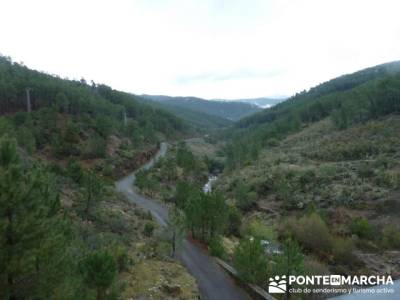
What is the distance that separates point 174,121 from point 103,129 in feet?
251

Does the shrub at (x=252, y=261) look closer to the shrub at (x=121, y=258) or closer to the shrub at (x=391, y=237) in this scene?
the shrub at (x=121, y=258)

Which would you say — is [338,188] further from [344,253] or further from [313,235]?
[344,253]

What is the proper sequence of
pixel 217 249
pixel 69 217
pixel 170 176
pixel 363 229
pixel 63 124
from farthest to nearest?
pixel 63 124
pixel 170 176
pixel 363 229
pixel 217 249
pixel 69 217

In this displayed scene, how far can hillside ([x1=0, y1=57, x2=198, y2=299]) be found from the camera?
452 inches

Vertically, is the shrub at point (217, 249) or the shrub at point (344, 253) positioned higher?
the shrub at point (217, 249)

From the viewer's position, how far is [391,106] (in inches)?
3359

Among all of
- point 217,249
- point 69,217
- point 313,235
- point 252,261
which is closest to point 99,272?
point 252,261

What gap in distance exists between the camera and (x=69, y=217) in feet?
85.0

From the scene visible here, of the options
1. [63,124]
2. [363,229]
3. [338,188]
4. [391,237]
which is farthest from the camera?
[63,124]

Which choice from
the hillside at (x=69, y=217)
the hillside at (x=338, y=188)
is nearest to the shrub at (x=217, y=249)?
the hillside at (x=69, y=217)

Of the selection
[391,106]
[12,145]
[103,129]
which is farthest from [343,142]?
[12,145]

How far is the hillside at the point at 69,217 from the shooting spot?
11.5 m

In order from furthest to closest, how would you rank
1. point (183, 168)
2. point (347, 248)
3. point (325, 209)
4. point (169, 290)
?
point (183, 168)
point (325, 209)
point (347, 248)
point (169, 290)

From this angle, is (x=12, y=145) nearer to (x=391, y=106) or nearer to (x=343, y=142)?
(x=343, y=142)
